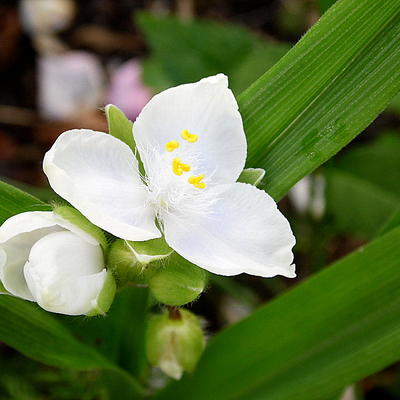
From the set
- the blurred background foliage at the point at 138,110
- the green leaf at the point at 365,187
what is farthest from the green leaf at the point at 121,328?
the green leaf at the point at 365,187

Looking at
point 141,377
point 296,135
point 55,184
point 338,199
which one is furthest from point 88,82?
point 55,184

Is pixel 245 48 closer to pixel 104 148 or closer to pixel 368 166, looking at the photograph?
pixel 368 166

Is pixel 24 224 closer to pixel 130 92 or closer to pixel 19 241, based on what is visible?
pixel 19 241

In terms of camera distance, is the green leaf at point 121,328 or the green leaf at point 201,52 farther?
the green leaf at point 201,52

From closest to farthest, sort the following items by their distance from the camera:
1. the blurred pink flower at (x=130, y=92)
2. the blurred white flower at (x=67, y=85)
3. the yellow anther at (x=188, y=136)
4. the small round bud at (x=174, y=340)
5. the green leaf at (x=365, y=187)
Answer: the yellow anther at (x=188, y=136) < the small round bud at (x=174, y=340) < the green leaf at (x=365, y=187) < the blurred pink flower at (x=130, y=92) < the blurred white flower at (x=67, y=85)

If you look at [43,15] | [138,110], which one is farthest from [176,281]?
[43,15]

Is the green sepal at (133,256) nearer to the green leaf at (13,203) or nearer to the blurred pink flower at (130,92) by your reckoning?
the green leaf at (13,203)

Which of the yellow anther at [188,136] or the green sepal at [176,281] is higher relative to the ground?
the yellow anther at [188,136]
